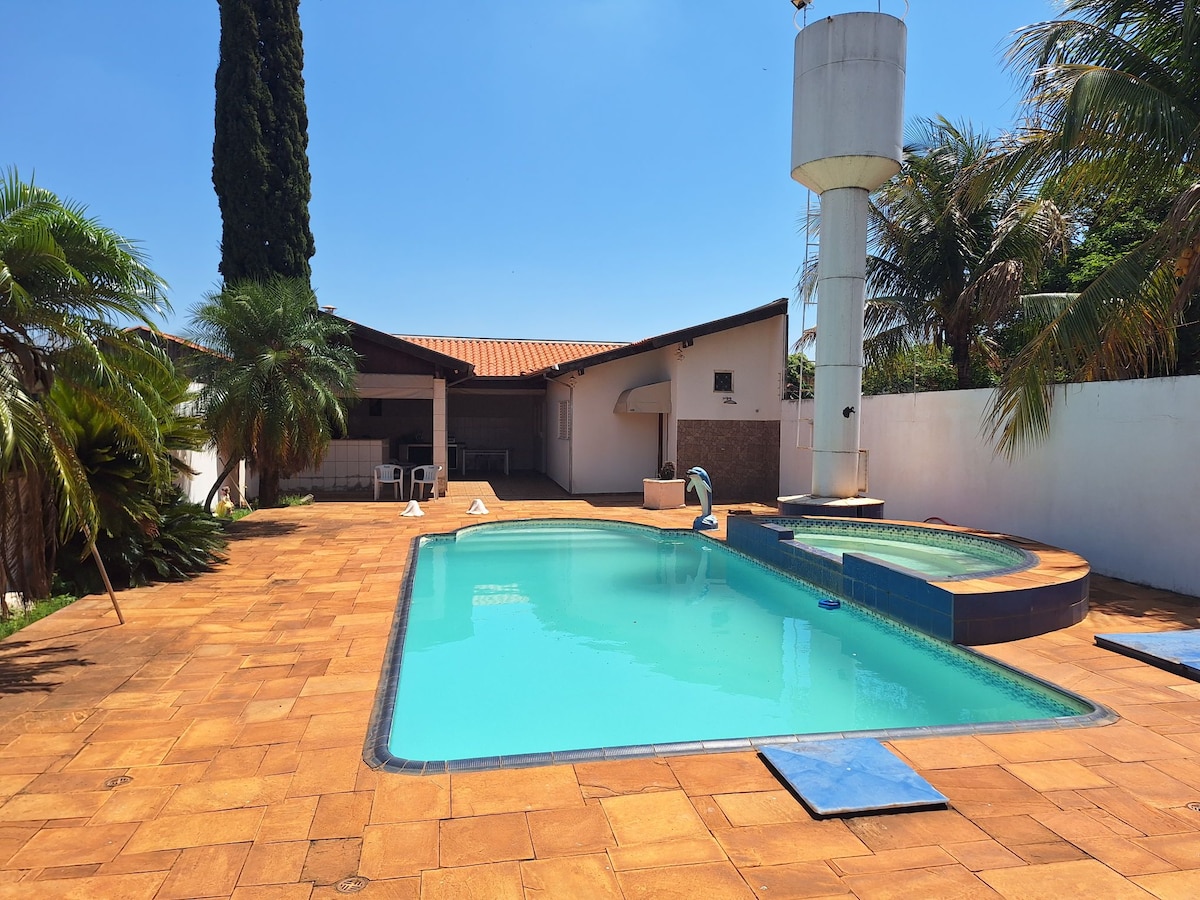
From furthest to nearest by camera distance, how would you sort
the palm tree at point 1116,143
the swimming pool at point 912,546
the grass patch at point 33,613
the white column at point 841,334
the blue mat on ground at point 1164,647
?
the white column at point 841,334
the swimming pool at point 912,546
the palm tree at point 1116,143
the grass patch at point 33,613
the blue mat on ground at point 1164,647

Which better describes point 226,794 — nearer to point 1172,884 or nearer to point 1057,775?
point 1172,884

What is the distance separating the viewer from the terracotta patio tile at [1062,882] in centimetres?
309

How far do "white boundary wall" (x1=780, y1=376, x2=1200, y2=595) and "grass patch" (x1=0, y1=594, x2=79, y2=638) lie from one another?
12847 millimetres

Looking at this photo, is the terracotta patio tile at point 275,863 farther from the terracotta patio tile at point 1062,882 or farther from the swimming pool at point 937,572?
the swimming pool at point 937,572

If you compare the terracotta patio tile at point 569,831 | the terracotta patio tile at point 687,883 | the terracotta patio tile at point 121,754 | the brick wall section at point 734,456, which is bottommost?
the terracotta patio tile at point 121,754

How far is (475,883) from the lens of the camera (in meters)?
3.15

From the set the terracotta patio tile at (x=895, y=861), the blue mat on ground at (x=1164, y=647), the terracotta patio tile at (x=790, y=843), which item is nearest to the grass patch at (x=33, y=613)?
the terracotta patio tile at (x=790, y=843)

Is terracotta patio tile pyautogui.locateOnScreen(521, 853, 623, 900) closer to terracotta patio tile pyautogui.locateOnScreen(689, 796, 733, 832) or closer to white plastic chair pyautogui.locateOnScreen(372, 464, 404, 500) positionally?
terracotta patio tile pyautogui.locateOnScreen(689, 796, 733, 832)

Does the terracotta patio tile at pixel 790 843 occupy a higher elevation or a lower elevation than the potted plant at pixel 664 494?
lower

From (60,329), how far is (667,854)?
219 inches

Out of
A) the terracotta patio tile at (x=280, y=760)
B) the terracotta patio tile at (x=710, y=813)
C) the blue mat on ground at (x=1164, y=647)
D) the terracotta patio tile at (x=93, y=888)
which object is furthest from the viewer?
the blue mat on ground at (x=1164, y=647)

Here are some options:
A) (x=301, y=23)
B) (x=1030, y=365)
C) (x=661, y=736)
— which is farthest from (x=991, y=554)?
(x=301, y=23)

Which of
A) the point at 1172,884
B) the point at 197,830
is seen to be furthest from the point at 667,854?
the point at 197,830

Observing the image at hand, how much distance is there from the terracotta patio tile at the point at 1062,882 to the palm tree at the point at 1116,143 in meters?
7.55
